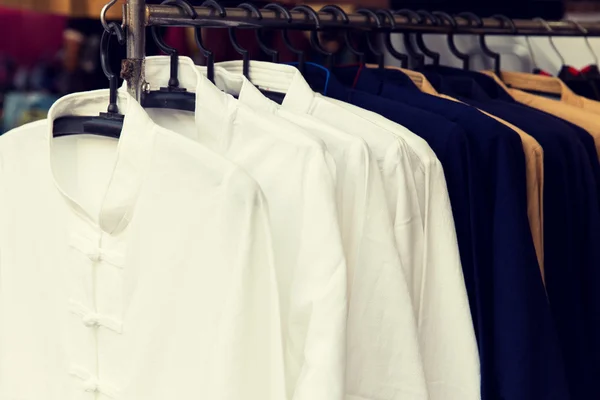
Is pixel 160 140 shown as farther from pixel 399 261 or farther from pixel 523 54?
pixel 523 54

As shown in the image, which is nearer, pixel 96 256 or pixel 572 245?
pixel 96 256

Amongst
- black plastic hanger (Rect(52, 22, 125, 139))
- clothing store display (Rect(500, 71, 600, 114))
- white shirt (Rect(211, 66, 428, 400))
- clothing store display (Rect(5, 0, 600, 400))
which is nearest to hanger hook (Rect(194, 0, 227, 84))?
clothing store display (Rect(5, 0, 600, 400))

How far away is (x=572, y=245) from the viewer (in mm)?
1078

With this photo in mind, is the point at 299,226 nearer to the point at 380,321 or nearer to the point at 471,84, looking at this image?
the point at 380,321

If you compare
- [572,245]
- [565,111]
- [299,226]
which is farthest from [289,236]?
[565,111]

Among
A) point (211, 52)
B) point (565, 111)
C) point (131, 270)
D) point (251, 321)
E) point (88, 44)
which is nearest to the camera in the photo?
point (251, 321)

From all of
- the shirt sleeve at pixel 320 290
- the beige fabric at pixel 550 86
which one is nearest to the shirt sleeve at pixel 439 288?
the shirt sleeve at pixel 320 290

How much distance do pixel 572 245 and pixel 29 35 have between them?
5.25ft

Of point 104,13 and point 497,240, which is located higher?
point 104,13

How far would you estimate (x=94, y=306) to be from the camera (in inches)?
37.9

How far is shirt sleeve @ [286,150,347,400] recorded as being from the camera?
0.77 metres

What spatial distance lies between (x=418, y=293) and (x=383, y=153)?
0.18m

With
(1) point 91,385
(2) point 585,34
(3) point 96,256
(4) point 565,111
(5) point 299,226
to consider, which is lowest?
(1) point 91,385

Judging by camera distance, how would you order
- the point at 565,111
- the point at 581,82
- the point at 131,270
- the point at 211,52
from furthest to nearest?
1. the point at 581,82
2. the point at 565,111
3. the point at 211,52
4. the point at 131,270
